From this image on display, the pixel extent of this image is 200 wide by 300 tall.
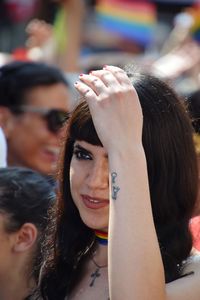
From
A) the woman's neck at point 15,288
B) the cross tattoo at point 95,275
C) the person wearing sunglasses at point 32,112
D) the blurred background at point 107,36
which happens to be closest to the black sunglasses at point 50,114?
the person wearing sunglasses at point 32,112

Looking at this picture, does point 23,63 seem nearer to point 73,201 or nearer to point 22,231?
point 22,231

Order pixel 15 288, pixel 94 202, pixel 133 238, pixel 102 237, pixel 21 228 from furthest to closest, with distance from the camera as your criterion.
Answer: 1. pixel 21 228
2. pixel 15 288
3. pixel 102 237
4. pixel 94 202
5. pixel 133 238

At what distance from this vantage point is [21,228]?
116 inches

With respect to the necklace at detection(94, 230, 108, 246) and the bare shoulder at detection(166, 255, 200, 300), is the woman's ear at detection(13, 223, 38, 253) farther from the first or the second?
the bare shoulder at detection(166, 255, 200, 300)

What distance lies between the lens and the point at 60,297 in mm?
2500

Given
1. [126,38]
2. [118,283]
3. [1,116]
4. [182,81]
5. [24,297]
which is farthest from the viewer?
[126,38]

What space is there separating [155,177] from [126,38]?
7.26 m

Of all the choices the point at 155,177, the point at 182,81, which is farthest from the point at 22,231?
the point at 182,81

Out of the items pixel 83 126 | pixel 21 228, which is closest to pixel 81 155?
pixel 83 126

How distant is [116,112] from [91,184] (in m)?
0.28

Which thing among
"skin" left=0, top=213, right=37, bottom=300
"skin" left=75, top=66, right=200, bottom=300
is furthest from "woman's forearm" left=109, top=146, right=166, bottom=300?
"skin" left=0, top=213, right=37, bottom=300

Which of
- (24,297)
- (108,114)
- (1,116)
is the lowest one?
(24,297)

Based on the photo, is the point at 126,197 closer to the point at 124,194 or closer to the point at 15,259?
the point at 124,194

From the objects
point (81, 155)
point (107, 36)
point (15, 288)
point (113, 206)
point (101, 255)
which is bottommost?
point (15, 288)
